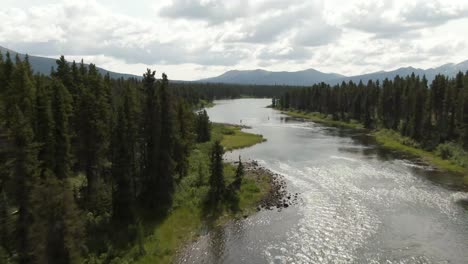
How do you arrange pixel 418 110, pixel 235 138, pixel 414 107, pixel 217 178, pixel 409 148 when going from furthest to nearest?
pixel 235 138
pixel 414 107
pixel 418 110
pixel 409 148
pixel 217 178

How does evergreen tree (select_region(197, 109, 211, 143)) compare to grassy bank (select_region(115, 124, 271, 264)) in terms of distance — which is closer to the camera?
grassy bank (select_region(115, 124, 271, 264))

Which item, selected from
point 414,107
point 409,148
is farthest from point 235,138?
point 414,107

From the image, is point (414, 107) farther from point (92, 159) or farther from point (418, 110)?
point (92, 159)

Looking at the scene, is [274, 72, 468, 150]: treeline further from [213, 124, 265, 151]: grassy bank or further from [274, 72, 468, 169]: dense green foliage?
[213, 124, 265, 151]: grassy bank

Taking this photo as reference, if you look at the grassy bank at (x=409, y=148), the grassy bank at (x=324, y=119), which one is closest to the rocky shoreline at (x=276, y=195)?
the grassy bank at (x=409, y=148)

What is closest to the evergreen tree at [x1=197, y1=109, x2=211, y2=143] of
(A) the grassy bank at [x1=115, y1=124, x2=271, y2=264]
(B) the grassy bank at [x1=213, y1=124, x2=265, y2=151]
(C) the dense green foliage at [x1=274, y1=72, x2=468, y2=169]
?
(B) the grassy bank at [x1=213, y1=124, x2=265, y2=151]

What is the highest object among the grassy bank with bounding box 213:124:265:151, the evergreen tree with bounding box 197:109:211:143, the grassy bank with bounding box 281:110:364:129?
the evergreen tree with bounding box 197:109:211:143

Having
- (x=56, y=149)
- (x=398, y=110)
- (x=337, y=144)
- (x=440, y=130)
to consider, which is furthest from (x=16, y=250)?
(x=398, y=110)
